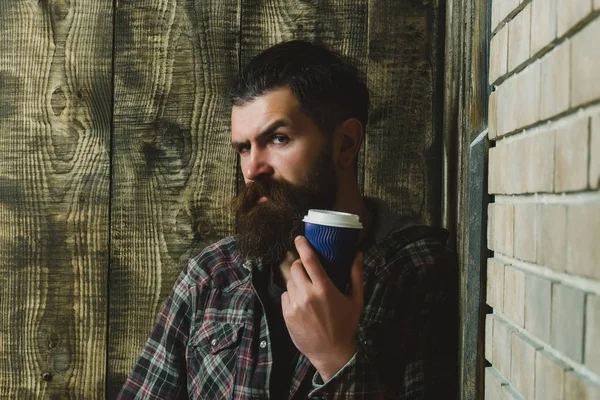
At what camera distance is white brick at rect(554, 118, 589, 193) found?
636 millimetres

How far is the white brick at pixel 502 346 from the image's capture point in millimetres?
914

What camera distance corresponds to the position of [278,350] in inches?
59.2

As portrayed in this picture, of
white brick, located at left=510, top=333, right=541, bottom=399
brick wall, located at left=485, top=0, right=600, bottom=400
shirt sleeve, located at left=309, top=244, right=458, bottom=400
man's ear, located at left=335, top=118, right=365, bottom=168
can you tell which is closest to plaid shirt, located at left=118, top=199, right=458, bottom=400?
shirt sleeve, located at left=309, top=244, right=458, bottom=400

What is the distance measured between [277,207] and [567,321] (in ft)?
2.76

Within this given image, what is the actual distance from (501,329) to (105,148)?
1195mm

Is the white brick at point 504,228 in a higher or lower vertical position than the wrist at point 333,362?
higher

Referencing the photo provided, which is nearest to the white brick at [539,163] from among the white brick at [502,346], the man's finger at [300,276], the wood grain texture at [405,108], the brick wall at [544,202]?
the brick wall at [544,202]

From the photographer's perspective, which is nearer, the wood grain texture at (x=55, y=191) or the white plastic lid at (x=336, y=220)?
the white plastic lid at (x=336, y=220)

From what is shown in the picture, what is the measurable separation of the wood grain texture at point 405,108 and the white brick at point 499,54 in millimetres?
658

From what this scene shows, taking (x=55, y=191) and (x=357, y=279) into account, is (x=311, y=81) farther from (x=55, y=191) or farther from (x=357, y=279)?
(x=55, y=191)

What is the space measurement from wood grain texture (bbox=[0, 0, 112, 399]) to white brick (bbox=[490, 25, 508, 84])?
1.08 metres

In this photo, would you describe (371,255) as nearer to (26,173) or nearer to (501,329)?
(501,329)

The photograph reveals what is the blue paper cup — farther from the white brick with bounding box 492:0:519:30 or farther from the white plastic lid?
the white brick with bounding box 492:0:519:30

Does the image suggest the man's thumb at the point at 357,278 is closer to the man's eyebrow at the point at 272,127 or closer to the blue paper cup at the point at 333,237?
the blue paper cup at the point at 333,237
